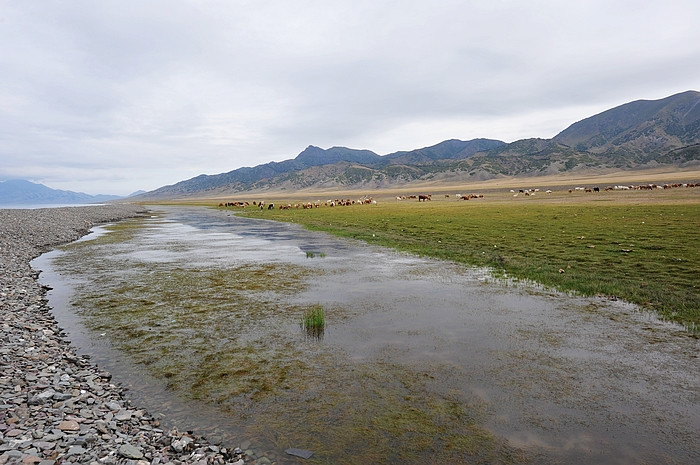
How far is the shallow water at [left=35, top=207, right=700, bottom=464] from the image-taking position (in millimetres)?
6402

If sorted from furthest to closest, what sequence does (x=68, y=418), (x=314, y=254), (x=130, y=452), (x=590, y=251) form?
(x=314, y=254)
(x=590, y=251)
(x=68, y=418)
(x=130, y=452)

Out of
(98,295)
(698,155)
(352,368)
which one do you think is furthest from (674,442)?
(698,155)

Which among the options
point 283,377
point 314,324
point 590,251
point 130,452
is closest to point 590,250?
point 590,251

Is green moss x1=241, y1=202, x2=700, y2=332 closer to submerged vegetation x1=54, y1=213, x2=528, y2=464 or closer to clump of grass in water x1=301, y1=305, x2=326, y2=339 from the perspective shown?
submerged vegetation x1=54, y1=213, x2=528, y2=464

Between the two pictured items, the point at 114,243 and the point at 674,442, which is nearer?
the point at 674,442

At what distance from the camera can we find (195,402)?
25.0 feet

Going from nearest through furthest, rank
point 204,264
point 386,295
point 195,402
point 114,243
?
point 195,402 < point 386,295 < point 204,264 < point 114,243

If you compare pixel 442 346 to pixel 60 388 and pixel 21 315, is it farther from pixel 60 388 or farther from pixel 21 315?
pixel 21 315

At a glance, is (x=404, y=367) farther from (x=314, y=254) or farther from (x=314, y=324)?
(x=314, y=254)

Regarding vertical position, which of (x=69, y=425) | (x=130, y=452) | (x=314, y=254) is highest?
(x=69, y=425)

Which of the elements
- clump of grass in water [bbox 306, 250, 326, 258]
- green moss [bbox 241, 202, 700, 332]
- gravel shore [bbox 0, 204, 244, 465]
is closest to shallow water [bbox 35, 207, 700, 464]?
gravel shore [bbox 0, 204, 244, 465]

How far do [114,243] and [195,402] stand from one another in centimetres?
3100

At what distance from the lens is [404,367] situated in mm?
9031

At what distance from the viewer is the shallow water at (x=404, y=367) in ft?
21.0
